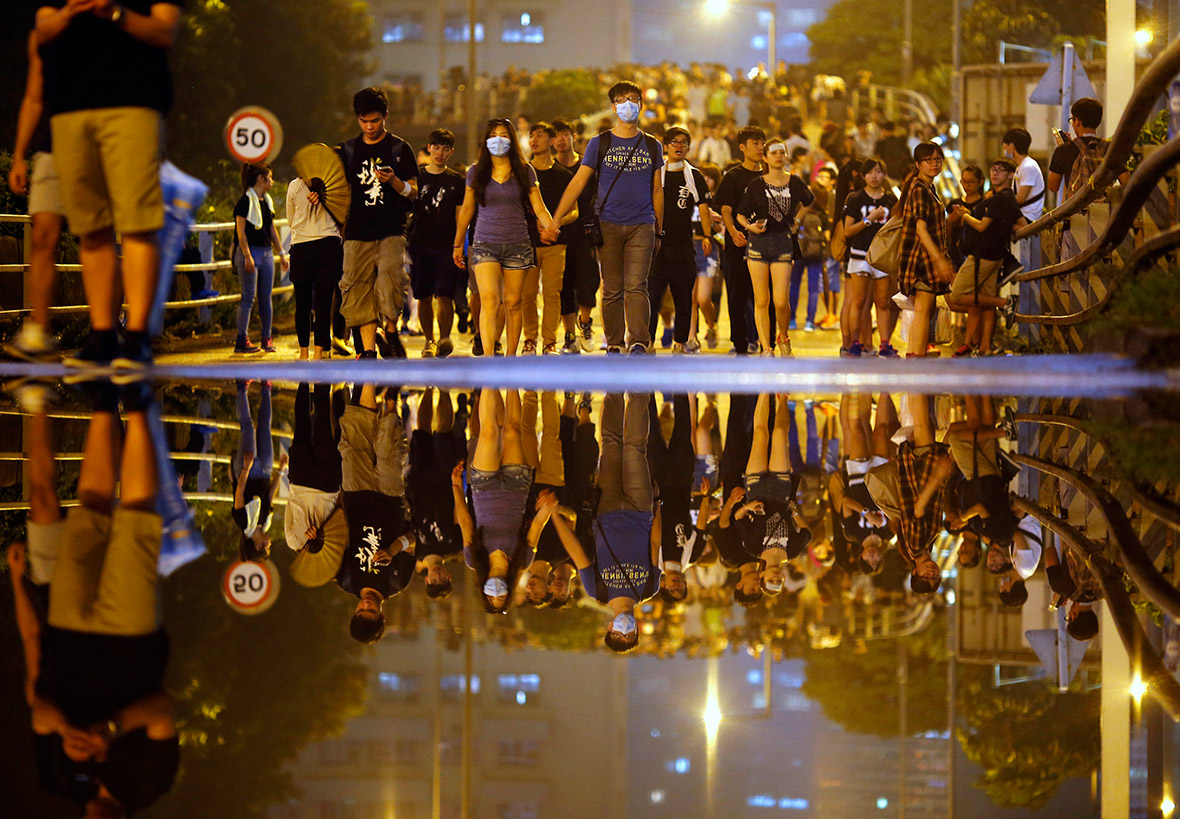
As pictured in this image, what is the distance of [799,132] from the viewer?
76.4 feet

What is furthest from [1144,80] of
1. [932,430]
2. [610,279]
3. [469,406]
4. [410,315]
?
[410,315]

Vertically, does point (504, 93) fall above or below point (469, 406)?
above

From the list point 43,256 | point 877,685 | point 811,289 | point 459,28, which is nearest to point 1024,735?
point 877,685

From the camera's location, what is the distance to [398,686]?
289cm

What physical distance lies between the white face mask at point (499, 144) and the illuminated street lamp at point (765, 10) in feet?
85.0

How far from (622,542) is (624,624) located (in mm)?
1027

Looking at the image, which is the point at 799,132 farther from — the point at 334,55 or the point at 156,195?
the point at 334,55

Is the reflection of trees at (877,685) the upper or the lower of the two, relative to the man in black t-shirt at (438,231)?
lower

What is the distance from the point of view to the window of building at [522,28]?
37625mm

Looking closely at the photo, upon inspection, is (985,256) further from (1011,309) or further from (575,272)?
(575,272)

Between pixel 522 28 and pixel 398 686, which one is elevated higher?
pixel 522 28

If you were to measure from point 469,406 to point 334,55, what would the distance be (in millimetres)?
31729

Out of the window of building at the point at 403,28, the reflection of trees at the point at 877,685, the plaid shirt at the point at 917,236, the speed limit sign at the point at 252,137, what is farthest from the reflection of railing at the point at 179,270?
the window of building at the point at 403,28

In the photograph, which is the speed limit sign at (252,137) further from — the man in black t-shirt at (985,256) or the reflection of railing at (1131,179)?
the reflection of railing at (1131,179)
